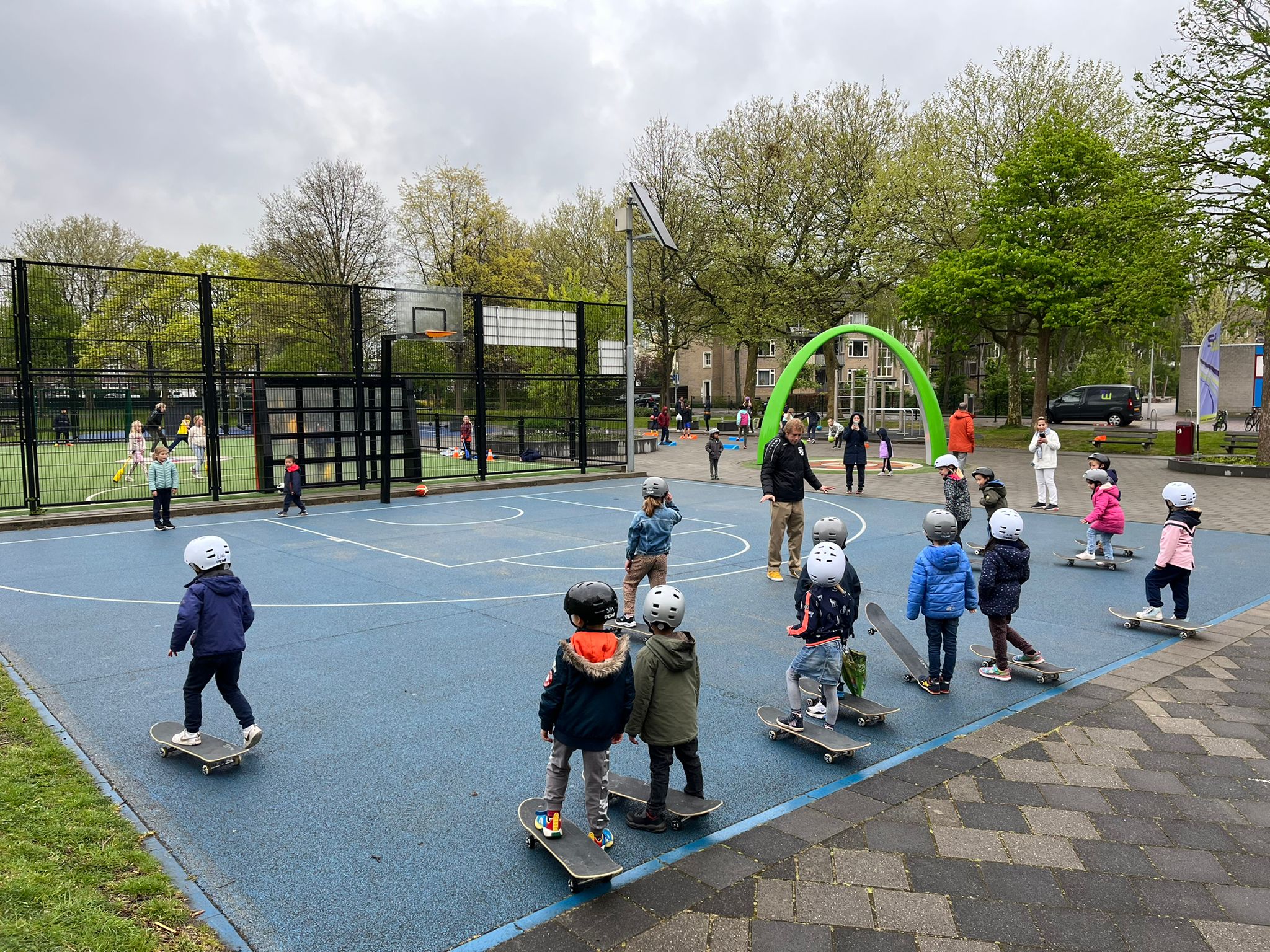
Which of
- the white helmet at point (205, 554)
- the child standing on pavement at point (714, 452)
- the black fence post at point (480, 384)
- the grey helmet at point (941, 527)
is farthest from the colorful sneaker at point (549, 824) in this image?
the child standing on pavement at point (714, 452)

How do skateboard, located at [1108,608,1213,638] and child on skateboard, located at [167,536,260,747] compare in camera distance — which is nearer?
child on skateboard, located at [167,536,260,747]

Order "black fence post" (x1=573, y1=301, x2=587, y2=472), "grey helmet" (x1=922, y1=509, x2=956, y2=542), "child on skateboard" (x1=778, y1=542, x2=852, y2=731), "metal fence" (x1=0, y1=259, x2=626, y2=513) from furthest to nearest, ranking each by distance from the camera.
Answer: "black fence post" (x1=573, y1=301, x2=587, y2=472), "metal fence" (x1=0, y1=259, x2=626, y2=513), "grey helmet" (x1=922, y1=509, x2=956, y2=542), "child on skateboard" (x1=778, y1=542, x2=852, y2=731)

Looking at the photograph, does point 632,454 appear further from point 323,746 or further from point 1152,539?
point 323,746

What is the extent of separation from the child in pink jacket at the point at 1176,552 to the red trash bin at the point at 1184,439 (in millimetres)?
22250

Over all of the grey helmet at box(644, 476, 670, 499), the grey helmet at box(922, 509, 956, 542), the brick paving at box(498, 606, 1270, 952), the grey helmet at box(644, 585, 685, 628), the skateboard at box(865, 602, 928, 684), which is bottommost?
the brick paving at box(498, 606, 1270, 952)

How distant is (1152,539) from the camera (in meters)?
14.6

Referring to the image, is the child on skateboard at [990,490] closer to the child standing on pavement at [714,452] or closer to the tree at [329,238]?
the child standing on pavement at [714,452]

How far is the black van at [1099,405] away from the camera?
39.9 m

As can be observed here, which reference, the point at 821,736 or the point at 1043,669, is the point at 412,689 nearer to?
the point at 821,736

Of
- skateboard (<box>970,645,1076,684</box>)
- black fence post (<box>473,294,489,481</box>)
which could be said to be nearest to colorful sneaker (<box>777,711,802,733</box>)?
skateboard (<box>970,645,1076,684</box>)

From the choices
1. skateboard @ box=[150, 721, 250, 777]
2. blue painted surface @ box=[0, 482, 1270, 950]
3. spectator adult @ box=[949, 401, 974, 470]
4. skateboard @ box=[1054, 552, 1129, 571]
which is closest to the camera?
blue painted surface @ box=[0, 482, 1270, 950]

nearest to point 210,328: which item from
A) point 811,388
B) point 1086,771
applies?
point 1086,771

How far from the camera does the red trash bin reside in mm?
27828

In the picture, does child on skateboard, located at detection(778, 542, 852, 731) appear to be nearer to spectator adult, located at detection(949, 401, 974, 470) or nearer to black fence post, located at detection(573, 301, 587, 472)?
spectator adult, located at detection(949, 401, 974, 470)
